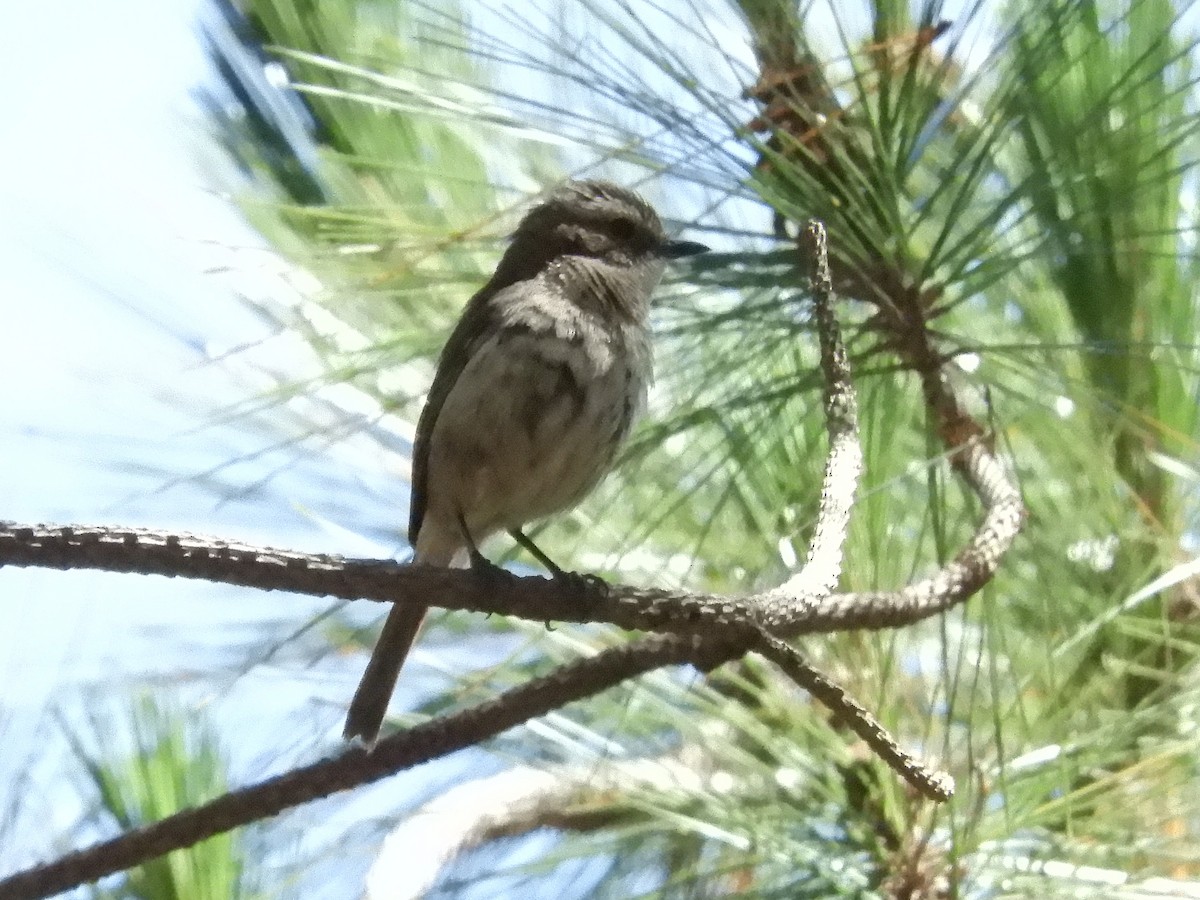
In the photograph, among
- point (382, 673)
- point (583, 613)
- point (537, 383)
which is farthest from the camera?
point (382, 673)

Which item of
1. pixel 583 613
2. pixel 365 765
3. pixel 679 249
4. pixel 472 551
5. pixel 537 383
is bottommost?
pixel 365 765

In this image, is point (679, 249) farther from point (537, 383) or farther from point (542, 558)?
point (542, 558)

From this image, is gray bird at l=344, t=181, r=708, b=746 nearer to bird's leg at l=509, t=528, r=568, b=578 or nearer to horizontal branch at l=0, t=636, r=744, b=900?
bird's leg at l=509, t=528, r=568, b=578

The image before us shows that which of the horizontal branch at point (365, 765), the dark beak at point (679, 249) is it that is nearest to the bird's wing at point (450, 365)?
the dark beak at point (679, 249)

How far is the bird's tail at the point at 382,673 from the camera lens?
5.90 feet

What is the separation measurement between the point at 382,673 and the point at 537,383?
435mm

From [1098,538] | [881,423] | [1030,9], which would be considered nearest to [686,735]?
[881,423]

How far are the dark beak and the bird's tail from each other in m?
0.48

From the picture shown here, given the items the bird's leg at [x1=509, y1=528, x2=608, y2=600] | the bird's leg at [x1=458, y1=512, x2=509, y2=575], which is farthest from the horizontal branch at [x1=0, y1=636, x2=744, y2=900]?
the bird's leg at [x1=458, y1=512, x2=509, y2=575]

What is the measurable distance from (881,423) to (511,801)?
72cm

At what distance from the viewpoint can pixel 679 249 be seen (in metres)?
1.81

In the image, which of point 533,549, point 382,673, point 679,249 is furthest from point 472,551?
point 679,249

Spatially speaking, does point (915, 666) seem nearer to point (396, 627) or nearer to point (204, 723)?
point (396, 627)

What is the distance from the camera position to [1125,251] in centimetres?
162
